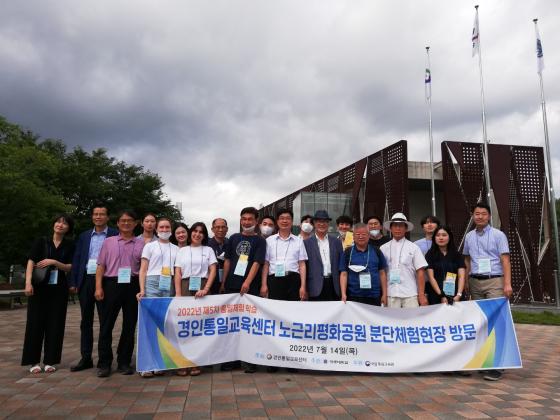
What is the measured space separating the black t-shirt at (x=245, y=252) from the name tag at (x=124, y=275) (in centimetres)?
106

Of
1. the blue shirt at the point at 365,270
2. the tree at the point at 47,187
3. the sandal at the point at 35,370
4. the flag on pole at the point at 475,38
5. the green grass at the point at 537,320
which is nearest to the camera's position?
the sandal at the point at 35,370

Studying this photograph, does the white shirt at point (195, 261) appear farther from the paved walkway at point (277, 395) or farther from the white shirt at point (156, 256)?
the paved walkway at point (277, 395)

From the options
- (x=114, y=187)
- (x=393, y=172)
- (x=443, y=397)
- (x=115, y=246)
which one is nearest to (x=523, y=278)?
(x=393, y=172)

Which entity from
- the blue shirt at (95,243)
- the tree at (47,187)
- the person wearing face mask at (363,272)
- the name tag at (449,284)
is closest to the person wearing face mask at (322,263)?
the person wearing face mask at (363,272)

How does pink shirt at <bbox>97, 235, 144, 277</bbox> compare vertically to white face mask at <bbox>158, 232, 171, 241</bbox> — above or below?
below

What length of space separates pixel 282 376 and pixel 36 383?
237 centimetres

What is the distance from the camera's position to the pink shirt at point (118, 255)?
4605mm

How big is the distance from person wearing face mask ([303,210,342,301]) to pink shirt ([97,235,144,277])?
75.8 inches

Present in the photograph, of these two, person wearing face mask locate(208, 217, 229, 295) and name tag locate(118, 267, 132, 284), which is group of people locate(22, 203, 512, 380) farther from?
person wearing face mask locate(208, 217, 229, 295)

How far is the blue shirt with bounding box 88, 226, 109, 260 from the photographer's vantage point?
15.8 ft

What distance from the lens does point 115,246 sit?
183 inches

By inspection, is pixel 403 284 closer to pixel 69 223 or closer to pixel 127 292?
pixel 127 292

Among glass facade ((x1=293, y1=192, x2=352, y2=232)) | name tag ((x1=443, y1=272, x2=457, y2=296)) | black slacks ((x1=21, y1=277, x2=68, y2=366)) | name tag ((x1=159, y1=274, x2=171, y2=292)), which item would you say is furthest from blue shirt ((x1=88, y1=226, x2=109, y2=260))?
glass facade ((x1=293, y1=192, x2=352, y2=232))

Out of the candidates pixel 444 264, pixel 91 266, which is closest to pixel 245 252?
pixel 91 266
